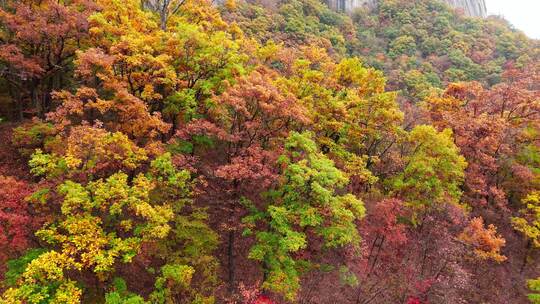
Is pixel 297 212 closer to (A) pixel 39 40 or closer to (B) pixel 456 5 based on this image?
(A) pixel 39 40

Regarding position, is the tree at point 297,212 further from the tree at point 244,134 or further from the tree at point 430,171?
the tree at point 430,171

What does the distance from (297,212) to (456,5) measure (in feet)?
365

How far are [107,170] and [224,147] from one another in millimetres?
7193

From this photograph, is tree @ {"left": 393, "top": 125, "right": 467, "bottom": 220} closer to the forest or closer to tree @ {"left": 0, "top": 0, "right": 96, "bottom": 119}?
the forest

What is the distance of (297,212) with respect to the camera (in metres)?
18.3

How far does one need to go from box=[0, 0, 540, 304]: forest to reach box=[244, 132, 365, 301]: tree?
0.11m

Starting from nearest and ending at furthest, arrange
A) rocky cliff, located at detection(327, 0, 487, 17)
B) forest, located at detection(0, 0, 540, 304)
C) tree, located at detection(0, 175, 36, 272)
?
tree, located at detection(0, 175, 36, 272)
forest, located at detection(0, 0, 540, 304)
rocky cliff, located at detection(327, 0, 487, 17)

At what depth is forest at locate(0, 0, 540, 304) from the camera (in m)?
15.6

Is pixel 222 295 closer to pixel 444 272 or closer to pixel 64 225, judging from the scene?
pixel 64 225

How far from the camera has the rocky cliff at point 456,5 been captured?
85250 millimetres

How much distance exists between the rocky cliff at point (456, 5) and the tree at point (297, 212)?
7397 centimetres

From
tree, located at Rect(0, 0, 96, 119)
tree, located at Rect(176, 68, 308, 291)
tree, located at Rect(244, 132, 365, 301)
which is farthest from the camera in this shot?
tree, located at Rect(0, 0, 96, 119)

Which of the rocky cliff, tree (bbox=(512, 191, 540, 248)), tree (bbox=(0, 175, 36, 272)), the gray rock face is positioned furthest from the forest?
the gray rock face

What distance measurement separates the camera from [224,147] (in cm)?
2283
